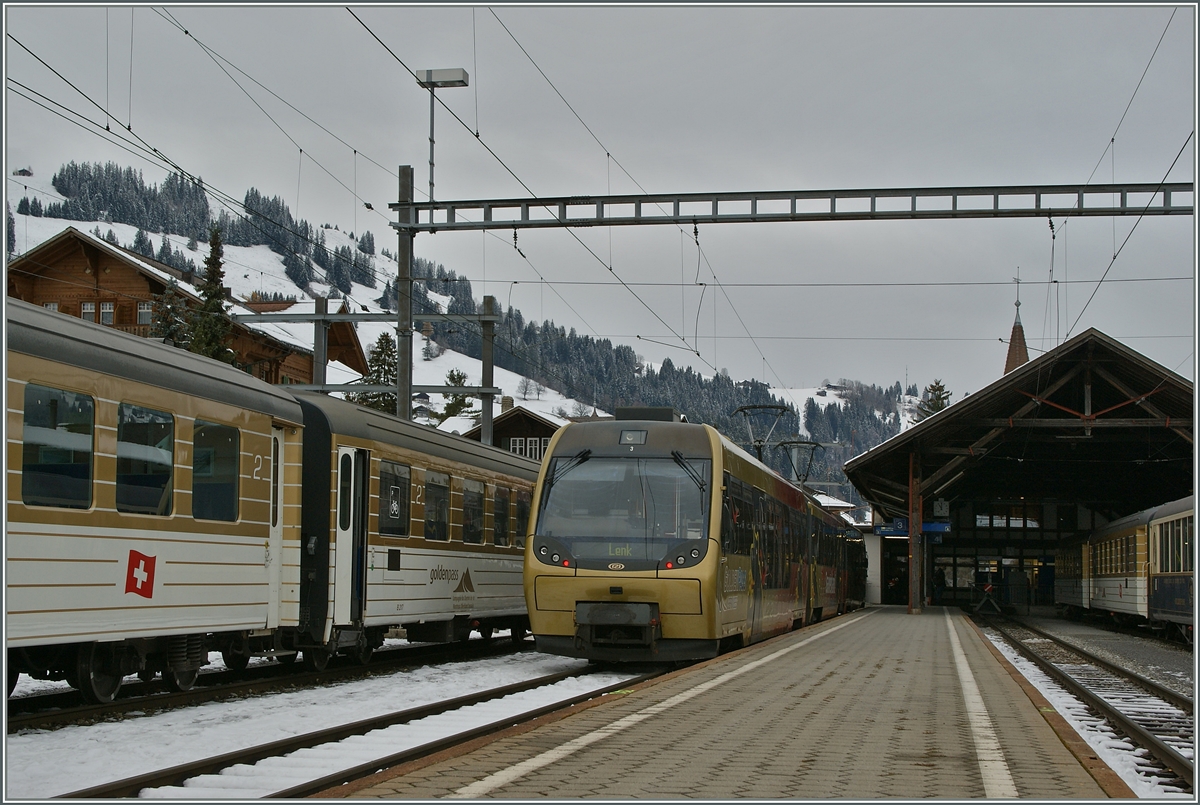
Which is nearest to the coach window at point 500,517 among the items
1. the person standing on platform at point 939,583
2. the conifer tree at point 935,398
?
the person standing on platform at point 939,583

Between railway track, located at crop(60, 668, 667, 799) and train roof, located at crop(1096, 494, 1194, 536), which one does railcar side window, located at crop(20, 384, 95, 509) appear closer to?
railway track, located at crop(60, 668, 667, 799)

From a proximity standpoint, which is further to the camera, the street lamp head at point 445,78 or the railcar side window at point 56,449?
the street lamp head at point 445,78

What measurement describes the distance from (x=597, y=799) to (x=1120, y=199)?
15085 mm

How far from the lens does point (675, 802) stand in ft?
20.2

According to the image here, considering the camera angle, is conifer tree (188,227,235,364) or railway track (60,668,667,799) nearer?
railway track (60,668,667,799)

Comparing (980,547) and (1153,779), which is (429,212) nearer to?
(1153,779)

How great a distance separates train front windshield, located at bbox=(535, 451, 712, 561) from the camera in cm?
Result: 1454

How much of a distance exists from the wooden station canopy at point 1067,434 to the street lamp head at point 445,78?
18659 mm

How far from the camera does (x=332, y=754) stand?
8.06 m

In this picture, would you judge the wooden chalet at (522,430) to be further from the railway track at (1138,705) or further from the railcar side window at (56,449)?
the railcar side window at (56,449)

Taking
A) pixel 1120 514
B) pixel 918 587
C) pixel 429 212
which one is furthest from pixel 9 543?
pixel 1120 514

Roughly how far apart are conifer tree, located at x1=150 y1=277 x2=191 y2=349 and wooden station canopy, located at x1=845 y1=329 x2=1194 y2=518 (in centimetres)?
2369

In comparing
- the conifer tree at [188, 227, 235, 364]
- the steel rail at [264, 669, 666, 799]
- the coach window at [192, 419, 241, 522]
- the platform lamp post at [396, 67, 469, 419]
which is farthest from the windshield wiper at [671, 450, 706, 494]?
the conifer tree at [188, 227, 235, 364]

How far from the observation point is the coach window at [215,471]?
11.0 meters
